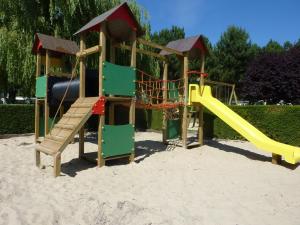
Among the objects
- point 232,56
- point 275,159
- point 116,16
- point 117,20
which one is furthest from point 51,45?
point 232,56

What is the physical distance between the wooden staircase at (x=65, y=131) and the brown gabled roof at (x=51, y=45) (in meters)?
3.28

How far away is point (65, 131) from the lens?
693 centimetres

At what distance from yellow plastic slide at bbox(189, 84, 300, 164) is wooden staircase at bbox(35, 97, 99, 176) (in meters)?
4.27

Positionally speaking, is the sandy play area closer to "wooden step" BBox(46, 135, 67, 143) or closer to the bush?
"wooden step" BBox(46, 135, 67, 143)

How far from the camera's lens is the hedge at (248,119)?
11.0 meters

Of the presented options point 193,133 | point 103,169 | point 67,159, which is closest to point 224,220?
point 103,169

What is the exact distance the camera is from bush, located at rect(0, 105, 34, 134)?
1250cm

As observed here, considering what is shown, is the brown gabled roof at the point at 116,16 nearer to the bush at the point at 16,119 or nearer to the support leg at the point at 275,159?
the support leg at the point at 275,159

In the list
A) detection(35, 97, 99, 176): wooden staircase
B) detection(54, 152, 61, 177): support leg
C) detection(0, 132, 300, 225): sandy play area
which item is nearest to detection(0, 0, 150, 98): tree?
detection(0, 132, 300, 225): sandy play area

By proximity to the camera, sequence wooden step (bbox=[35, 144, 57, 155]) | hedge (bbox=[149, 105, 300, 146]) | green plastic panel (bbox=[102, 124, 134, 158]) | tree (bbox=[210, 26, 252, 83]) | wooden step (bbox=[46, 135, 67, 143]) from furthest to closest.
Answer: tree (bbox=[210, 26, 252, 83])
hedge (bbox=[149, 105, 300, 146])
green plastic panel (bbox=[102, 124, 134, 158])
wooden step (bbox=[46, 135, 67, 143])
wooden step (bbox=[35, 144, 57, 155])

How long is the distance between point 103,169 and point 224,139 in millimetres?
7280

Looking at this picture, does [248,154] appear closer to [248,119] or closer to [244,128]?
[244,128]

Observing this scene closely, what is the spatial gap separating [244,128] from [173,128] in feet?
9.87

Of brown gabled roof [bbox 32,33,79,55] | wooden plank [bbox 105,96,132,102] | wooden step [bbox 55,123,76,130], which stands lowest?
wooden step [bbox 55,123,76,130]
